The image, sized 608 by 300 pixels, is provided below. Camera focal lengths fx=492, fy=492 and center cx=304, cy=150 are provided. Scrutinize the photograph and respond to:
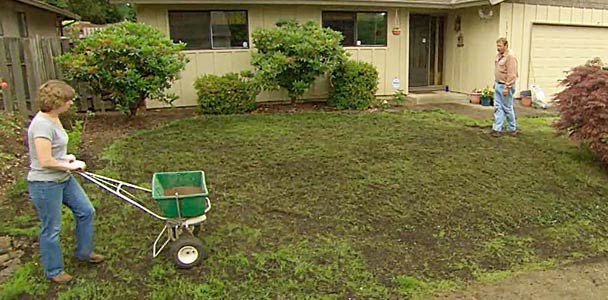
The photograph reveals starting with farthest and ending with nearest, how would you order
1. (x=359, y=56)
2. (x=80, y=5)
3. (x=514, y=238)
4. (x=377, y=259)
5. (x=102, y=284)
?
(x=80, y=5)
(x=359, y=56)
(x=514, y=238)
(x=377, y=259)
(x=102, y=284)

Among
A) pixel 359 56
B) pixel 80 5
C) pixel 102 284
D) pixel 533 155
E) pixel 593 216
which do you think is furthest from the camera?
pixel 80 5

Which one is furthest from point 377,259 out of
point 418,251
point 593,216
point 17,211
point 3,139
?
point 3,139

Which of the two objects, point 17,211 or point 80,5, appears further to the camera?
point 80,5

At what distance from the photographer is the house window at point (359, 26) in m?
12.2

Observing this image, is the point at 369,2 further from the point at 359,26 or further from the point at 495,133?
the point at 495,133

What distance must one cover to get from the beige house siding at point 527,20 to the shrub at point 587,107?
5673mm

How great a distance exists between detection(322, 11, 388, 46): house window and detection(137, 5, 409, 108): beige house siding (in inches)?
6.1

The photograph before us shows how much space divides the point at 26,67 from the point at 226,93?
360cm

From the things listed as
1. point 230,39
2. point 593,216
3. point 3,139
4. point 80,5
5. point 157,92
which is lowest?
point 593,216

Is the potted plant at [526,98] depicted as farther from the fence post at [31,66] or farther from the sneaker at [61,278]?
the sneaker at [61,278]

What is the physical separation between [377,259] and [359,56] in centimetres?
895

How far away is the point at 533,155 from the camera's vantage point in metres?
7.02

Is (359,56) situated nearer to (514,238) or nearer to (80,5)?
(514,238)

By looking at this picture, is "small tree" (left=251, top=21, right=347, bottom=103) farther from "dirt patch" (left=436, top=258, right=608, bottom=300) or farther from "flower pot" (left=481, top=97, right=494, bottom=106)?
"dirt patch" (left=436, top=258, right=608, bottom=300)
